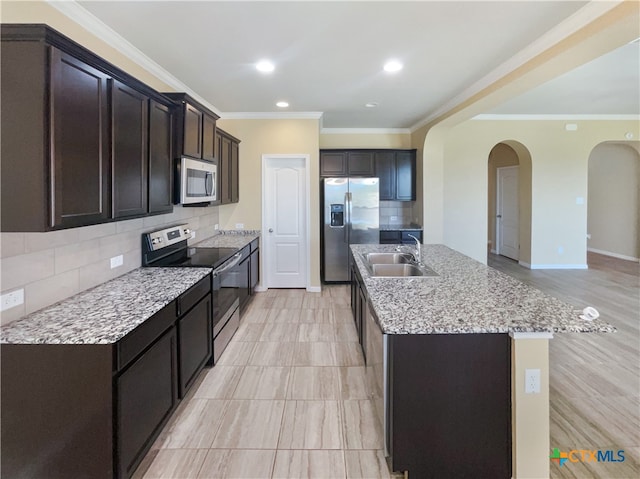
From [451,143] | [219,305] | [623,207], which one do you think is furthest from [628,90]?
[219,305]

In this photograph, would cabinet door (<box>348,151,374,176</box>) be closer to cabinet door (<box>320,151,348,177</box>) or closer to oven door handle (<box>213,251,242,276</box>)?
cabinet door (<box>320,151,348,177</box>)

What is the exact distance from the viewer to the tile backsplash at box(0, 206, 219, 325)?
5.91 ft

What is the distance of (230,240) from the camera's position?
4.73m

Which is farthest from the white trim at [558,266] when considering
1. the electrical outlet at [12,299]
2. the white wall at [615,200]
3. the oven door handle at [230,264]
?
the electrical outlet at [12,299]

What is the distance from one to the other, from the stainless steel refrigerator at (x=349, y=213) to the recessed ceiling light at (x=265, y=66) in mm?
2489

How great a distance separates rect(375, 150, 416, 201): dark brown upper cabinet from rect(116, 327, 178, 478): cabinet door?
484cm

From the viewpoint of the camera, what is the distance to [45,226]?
1643 mm

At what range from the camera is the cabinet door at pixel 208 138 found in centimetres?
370

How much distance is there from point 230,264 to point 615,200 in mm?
8678

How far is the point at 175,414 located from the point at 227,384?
0.47 meters

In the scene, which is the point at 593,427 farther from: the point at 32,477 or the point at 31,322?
the point at 31,322

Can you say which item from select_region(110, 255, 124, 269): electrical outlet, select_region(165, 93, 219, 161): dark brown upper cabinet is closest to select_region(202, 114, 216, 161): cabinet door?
select_region(165, 93, 219, 161): dark brown upper cabinet

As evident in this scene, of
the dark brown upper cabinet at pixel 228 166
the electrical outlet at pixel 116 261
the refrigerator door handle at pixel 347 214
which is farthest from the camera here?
the refrigerator door handle at pixel 347 214

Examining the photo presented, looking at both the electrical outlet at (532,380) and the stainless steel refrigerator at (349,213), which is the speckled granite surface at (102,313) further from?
the stainless steel refrigerator at (349,213)
